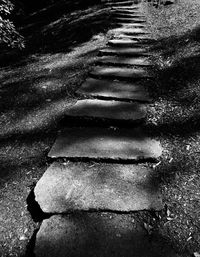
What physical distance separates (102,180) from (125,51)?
335 centimetres

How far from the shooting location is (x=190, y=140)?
305 centimetres

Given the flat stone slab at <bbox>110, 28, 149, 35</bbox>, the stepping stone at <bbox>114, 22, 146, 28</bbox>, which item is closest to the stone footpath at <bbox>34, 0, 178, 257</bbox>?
the flat stone slab at <bbox>110, 28, 149, 35</bbox>

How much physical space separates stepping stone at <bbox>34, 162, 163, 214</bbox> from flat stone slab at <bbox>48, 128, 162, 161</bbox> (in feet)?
0.39

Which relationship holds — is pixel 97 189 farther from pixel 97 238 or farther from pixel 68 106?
pixel 68 106

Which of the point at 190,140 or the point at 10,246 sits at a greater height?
the point at 10,246

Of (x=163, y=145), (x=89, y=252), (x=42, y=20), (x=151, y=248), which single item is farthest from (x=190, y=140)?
(x=42, y=20)

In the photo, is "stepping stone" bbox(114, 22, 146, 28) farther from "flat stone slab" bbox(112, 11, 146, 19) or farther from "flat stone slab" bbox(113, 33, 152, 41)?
"flat stone slab" bbox(113, 33, 152, 41)

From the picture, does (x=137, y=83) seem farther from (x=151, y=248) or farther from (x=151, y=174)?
(x=151, y=248)

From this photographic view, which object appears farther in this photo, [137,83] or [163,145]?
[137,83]

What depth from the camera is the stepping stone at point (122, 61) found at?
479cm

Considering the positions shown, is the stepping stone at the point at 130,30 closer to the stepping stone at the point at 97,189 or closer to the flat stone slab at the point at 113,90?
the flat stone slab at the point at 113,90

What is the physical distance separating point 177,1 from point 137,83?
18.7 ft

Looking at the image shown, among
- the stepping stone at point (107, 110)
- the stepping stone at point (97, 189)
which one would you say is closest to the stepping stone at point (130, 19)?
the stepping stone at point (107, 110)

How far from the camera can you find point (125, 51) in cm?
528
